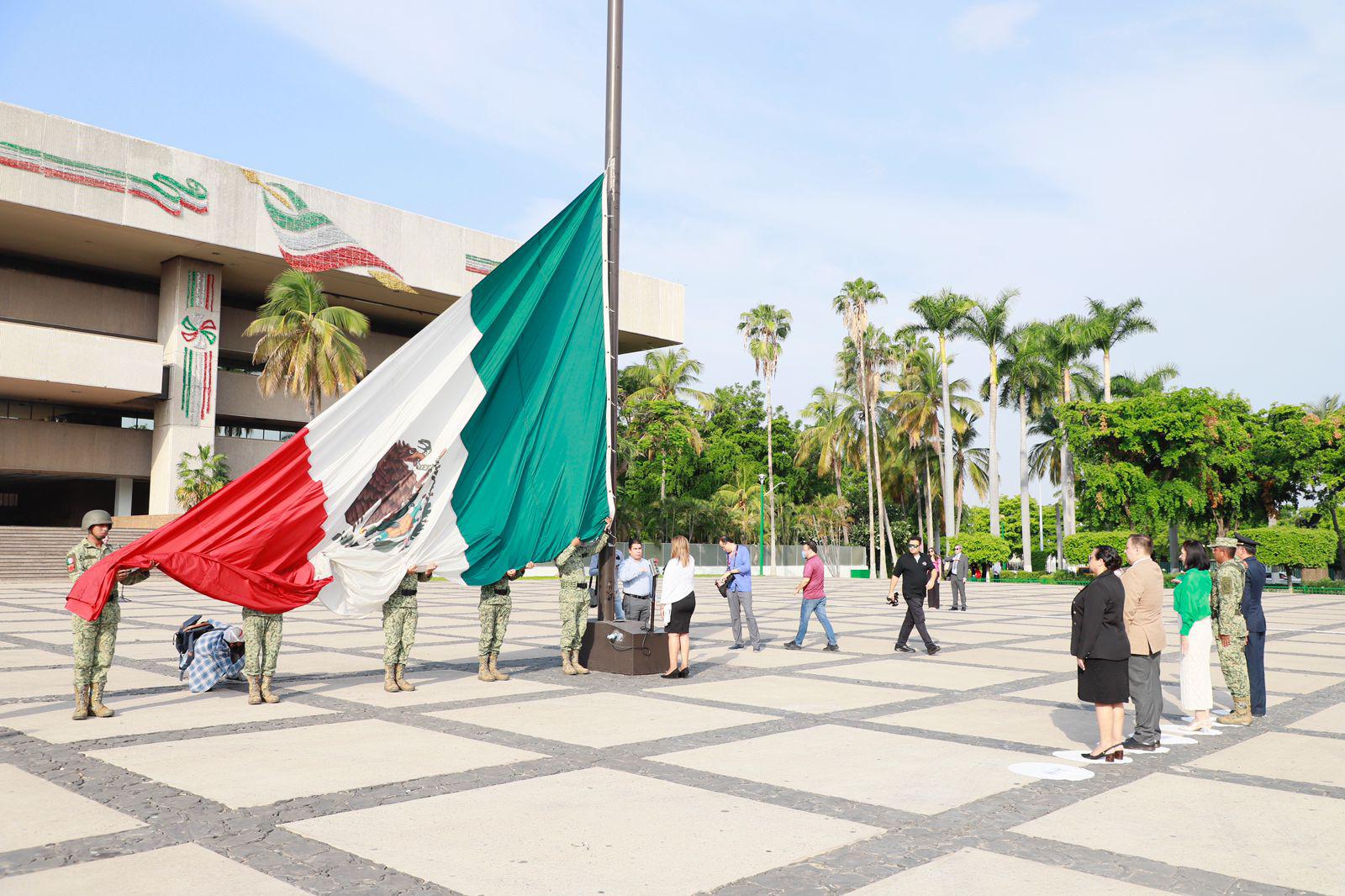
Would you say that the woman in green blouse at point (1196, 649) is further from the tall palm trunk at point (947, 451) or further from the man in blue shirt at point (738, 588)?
the tall palm trunk at point (947, 451)

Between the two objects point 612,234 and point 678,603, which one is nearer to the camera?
point 678,603

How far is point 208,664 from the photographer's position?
995 centimetres

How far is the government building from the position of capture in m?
37.1

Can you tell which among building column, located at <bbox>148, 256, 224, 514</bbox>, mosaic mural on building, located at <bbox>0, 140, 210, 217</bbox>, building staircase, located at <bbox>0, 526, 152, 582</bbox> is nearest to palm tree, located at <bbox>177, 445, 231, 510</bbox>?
building column, located at <bbox>148, 256, 224, 514</bbox>

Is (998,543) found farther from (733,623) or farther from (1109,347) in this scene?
(733,623)

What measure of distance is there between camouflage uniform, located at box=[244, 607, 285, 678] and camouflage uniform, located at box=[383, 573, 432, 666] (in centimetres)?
103

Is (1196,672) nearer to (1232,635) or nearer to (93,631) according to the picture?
(1232,635)

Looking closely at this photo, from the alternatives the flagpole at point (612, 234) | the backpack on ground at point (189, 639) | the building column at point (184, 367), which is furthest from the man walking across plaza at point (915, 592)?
the building column at point (184, 367)

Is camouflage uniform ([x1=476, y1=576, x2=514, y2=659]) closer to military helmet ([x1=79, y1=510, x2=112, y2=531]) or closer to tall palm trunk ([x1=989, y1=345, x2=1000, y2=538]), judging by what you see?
military helmet ([x1=79, y1=510, x2=112, y2=531])

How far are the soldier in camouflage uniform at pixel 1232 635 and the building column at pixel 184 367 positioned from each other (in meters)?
40.4

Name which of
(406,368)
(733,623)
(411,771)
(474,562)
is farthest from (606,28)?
(411,771)

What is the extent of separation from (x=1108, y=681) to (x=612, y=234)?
297 inches

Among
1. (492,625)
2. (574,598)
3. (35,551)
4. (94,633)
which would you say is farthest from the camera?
(35,551)

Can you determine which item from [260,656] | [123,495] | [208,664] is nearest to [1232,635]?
[260,656]
